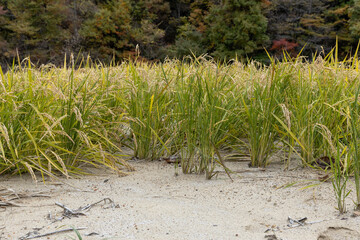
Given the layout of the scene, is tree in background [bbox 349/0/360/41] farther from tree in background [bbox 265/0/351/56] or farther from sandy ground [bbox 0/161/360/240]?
sandy ground [bbox 0/161/360/240]

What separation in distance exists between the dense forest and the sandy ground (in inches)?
502

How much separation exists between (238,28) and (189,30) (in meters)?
3.14

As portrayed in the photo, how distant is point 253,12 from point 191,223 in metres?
14.3

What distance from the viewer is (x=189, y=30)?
1689cm

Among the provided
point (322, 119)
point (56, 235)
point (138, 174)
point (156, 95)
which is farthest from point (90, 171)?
point (322, 119)

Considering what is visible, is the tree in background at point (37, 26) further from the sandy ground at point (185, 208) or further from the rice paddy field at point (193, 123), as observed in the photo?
the sandy ground at point (185, 208)

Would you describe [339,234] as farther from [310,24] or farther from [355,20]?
[310,24]

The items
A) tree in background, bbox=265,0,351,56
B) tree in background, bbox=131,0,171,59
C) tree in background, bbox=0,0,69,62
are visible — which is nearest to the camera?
tree in background, bbox=265,0,351,56

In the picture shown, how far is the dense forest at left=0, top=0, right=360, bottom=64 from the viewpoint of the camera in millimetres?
14570

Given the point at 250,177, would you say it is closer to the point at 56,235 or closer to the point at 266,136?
the point at 266,136

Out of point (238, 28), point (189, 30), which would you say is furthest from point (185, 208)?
point (189, 30)

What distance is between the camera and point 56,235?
1.35 meters

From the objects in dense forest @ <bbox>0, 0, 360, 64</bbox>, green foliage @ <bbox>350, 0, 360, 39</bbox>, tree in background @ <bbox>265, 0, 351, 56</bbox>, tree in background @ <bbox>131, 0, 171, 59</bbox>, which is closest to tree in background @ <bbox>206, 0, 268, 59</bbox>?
Result: dense forest @ <bbox>0, 0, 360, 64</bbox>

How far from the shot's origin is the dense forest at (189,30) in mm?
14570
